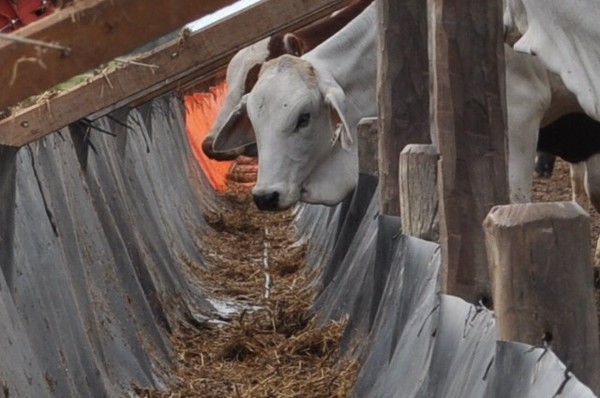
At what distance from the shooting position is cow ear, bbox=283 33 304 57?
35.2ft

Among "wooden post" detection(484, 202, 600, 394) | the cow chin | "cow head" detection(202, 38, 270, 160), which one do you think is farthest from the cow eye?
"wooden post" detection(484, 202, 600, 394)

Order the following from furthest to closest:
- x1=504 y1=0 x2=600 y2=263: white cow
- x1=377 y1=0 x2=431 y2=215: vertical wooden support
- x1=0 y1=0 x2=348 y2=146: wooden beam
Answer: x1=377 y1=0 x2=431 y2=215: vertical wooden support, x1=0 y1=0 x2=348 y2=146: wooden beam, x1=504 y1=0 x2=600 y2=263: white cow

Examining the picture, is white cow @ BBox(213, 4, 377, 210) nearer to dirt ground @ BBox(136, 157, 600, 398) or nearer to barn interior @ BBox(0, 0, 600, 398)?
barn interior @ BBox(0, 0, 600, 398)

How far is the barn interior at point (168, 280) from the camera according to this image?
293 cm

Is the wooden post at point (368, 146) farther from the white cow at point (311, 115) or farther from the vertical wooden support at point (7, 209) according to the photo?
the vertical wooden support at point (7, 209)

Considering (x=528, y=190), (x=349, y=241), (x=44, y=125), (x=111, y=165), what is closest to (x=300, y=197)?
(x=349, y=241)

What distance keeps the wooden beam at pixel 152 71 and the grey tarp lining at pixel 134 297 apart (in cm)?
17

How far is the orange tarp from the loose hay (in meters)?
9.09

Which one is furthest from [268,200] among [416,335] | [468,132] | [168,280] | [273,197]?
[468,132]

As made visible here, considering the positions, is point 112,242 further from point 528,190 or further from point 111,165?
point 528,190

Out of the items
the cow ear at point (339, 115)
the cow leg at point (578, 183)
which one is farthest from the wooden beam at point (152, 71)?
the cow leg at point (578, 183)

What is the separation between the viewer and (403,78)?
7.46 meters

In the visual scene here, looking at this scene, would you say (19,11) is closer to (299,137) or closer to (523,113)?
(299,137)

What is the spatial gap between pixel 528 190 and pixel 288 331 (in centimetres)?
225
